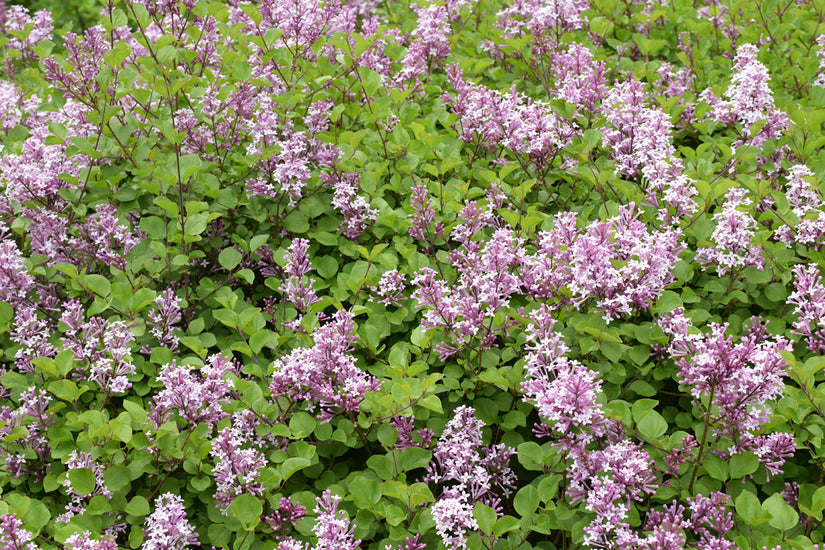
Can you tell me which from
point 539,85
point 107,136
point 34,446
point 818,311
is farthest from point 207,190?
point 818,311

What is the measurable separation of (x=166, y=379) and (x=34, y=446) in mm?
671

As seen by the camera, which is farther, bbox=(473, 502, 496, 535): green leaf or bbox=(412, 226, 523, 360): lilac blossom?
bbox=(412, 226, 523, 360): lilac blossom

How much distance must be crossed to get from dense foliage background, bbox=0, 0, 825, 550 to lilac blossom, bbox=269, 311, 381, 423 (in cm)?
1

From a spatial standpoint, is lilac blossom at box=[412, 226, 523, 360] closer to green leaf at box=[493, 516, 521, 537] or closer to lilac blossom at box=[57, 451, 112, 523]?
green leaf at box=[493, 516, 521, 537]

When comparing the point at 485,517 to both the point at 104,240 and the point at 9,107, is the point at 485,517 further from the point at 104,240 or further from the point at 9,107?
the point at 9,107

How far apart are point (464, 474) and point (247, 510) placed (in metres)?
0.77

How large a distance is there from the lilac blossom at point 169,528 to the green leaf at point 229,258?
115cm

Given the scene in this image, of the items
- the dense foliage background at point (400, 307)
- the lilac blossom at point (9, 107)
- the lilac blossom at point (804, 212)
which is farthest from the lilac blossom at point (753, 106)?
the lilac blossom at point (9, 107)

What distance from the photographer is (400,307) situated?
135 inches

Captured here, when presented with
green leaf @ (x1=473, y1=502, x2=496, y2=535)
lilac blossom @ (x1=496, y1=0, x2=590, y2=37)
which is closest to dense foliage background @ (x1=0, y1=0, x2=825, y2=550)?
green leaf @ (x1=473, y1=502, x2=496, y2=535)

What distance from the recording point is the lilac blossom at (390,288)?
3318 millimetres

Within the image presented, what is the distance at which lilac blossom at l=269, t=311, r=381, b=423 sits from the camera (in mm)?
2801

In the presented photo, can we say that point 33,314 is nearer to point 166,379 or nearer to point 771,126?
point 166,379

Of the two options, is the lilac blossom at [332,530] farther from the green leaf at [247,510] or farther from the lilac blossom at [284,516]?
the green leaf at [247,510]
